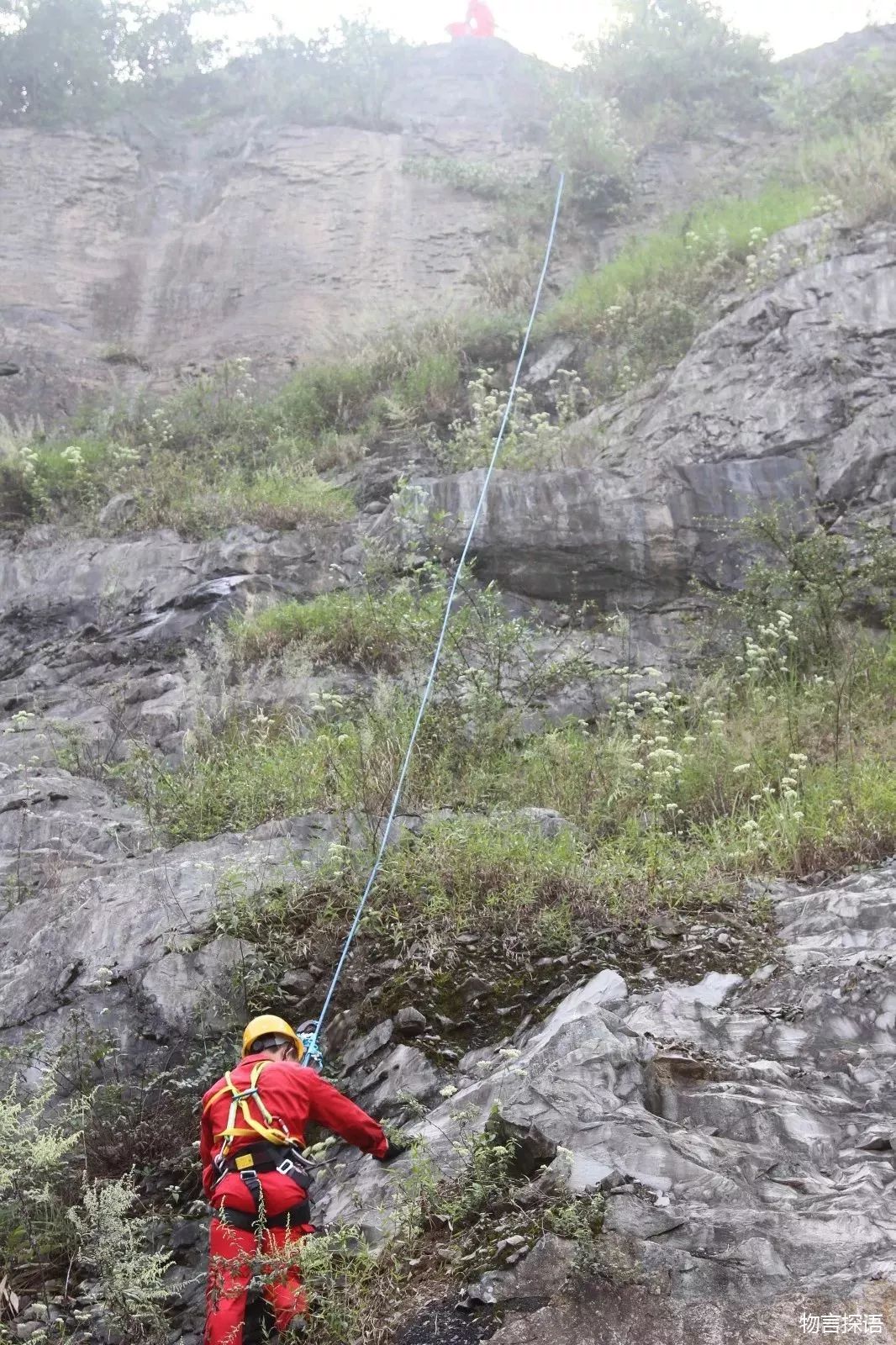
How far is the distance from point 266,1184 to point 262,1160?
0.09 meters

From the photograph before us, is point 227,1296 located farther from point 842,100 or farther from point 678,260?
point 842,100

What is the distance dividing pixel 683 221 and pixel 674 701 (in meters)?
6.80

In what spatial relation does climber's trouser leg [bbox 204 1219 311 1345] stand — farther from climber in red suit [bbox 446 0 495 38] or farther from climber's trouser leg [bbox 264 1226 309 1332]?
climber in red suit [bbox 446 0 495 38]

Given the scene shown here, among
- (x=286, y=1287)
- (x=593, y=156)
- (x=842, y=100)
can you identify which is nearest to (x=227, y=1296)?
(x=286, y=1287)

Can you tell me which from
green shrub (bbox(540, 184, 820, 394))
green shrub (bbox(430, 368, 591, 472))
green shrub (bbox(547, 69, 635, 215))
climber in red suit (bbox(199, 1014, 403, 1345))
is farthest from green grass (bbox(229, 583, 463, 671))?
green shrub (bbox(547, 69, 635, 215))

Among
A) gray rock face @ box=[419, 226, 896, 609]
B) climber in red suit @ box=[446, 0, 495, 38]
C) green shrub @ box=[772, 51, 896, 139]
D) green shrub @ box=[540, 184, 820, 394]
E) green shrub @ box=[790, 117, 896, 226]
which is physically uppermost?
climber in red suit @ box=[446, 0, 495, 38]

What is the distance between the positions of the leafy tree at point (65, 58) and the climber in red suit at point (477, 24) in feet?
13.4

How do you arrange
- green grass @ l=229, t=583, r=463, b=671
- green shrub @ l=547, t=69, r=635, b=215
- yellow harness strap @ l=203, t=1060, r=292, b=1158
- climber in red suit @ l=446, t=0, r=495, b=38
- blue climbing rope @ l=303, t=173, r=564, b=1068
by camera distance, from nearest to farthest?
1. yellow harness strap @ l=203, t=1060, r=292, b=1158
2. blue climbing rope @ l=303, t=173, r=564, b=1068
3. green grass @ l=229, t=583, r=463, b=671
4. green shrub @ l=547, t=69, r=635, b=215
5. climber in red suit @ l=446, t=0, r=495, b=38

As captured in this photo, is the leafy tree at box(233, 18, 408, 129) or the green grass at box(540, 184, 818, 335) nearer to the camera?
the green grass at box(540, 184, 818, 335)

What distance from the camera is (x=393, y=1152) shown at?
14.3 ft

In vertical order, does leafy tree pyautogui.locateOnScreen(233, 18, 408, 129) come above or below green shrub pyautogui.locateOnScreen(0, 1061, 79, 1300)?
above

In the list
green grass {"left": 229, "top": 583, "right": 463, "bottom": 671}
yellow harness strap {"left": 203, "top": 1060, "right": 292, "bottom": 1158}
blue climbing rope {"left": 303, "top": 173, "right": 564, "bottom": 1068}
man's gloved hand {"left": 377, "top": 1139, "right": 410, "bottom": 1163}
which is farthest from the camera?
Result: green grass {"left": 229, "top": 583, "right": 463, "bottom": 671}

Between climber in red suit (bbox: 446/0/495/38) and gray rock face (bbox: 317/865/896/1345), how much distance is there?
16.2 meters

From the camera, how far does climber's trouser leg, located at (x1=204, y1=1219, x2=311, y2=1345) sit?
375 centimetres
